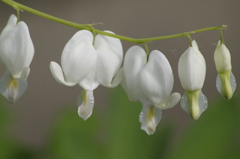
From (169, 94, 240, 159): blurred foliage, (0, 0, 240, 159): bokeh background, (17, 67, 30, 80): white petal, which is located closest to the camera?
(17, 67, 30, 80): white petal

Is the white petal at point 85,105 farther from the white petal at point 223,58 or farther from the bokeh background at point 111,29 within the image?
the bokeh background at point 111,29

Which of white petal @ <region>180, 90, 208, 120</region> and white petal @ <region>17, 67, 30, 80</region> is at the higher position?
white petal @ <region>17, 67, 30, 80</region>

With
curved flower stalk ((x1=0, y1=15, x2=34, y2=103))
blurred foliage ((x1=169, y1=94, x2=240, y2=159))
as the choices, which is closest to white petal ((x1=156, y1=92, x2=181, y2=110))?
curved flower stalk ((x1=0, y1=15, x2=34, y2=103))

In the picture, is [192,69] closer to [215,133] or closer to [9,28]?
[9,28]

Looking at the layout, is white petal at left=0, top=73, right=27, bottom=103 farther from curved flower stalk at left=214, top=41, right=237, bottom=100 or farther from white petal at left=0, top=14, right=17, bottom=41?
curved flower stalk at left=214, top=41, right=237, bottom=100

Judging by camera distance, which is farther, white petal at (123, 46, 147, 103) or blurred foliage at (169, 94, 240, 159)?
blurred foliage at (169, 94, 240, 159)

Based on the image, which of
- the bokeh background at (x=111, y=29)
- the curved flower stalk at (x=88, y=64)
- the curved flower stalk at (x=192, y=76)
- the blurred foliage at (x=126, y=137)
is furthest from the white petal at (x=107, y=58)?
the bokeh background at (x=111, y=29)

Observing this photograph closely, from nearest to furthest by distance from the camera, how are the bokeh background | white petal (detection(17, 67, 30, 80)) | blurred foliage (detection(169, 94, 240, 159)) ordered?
white petal (detection(17, 67, 30, 80)) < blurred foliage (detection(169, 94, 240, 159)) < the bokeh background

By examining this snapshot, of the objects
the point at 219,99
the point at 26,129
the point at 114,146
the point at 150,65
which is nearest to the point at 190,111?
the point at 150,65
